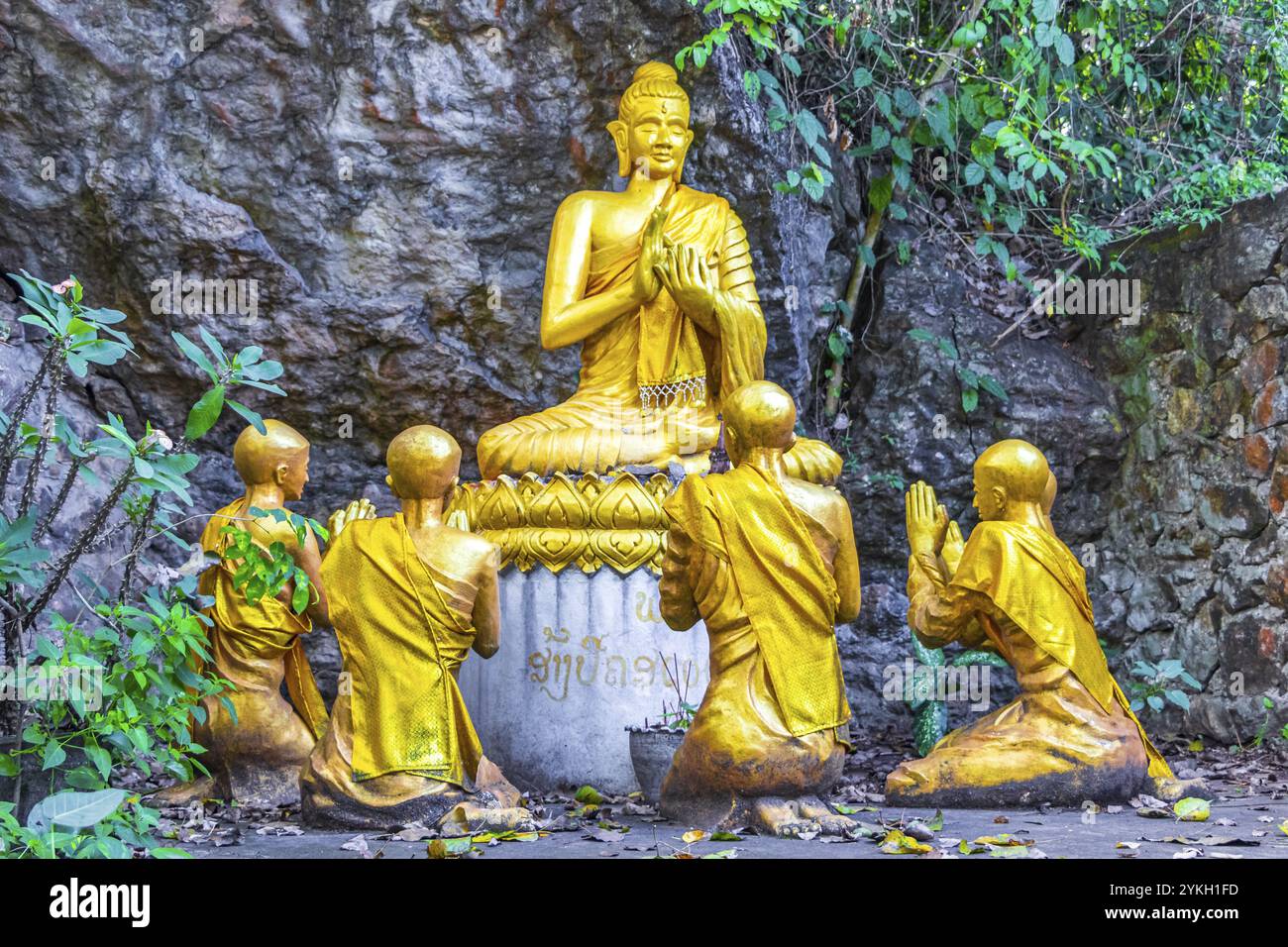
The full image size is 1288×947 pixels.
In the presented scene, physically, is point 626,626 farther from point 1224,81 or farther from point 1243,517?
point 1224,81

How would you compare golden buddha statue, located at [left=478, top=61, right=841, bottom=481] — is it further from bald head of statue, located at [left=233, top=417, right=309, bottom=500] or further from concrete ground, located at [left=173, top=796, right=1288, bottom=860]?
concrete ground, located at [left=173, top=796, right=1288, bottom=860]

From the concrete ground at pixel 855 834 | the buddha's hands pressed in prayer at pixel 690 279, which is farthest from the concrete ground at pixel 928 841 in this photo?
the buddha's hands pressed in prayer at pixel 690 279

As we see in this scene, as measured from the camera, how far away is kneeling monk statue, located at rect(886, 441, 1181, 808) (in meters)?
4.91

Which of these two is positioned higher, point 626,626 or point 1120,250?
point 1120,250

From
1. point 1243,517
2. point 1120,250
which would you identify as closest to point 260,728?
point 1243,517

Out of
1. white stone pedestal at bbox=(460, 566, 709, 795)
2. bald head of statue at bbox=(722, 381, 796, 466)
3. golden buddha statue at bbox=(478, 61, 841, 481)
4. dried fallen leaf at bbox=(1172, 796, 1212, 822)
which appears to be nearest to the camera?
bald head of statue at bbox=(722, 381, 796, 466)

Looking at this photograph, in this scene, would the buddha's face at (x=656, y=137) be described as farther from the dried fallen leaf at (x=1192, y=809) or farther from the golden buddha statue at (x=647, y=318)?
the dried fallen leaf at (x=1192, y=809)

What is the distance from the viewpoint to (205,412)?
3.63m

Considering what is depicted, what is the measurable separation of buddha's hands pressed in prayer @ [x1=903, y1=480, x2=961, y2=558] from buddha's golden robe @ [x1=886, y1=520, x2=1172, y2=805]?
0.27ft

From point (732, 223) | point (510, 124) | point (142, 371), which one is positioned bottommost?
point (142, 371)

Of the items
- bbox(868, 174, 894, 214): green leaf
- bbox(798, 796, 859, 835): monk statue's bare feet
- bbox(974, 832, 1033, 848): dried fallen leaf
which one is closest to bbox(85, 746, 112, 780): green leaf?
bbox(798, 796, 859, 835): monk statue's bare feet

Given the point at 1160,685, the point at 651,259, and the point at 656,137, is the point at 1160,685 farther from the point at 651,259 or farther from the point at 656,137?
the point at 656,137

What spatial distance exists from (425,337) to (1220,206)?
4075 millimetres

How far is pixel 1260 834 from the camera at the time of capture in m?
4.28
